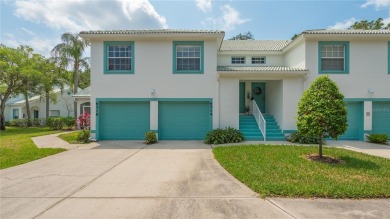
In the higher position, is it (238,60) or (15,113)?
(238,60)

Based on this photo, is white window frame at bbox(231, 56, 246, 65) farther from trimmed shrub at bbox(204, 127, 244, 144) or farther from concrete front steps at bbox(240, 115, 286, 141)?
trimmed shrub at bbox(204, 127, 244, 144)

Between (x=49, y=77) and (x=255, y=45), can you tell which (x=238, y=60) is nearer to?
(x=255, y=45)

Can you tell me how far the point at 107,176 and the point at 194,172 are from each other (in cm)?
Result: 248

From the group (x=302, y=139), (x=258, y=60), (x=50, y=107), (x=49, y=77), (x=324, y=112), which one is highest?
(x=258, y=60)

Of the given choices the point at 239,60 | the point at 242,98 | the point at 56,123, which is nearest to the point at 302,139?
the point at 242,98

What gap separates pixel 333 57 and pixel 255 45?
550 centimetres

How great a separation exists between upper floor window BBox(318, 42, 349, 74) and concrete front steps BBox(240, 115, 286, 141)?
4.00m

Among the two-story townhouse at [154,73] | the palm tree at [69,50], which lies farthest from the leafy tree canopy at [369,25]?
the palm tree at [69,50]

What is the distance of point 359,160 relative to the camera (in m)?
7.42

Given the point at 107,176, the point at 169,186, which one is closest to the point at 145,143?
the point at 107,176

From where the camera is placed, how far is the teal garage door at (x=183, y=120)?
12.5 metres

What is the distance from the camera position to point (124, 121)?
12547 mm

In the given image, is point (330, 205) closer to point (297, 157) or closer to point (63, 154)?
point (297, 157)

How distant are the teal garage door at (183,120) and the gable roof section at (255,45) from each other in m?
5.56
